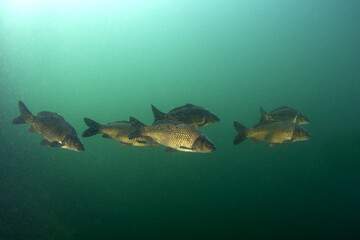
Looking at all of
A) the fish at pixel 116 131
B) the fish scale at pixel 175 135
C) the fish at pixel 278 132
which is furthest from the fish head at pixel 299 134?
the fish at pixel 116 131

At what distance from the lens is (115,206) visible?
1127 centimetres

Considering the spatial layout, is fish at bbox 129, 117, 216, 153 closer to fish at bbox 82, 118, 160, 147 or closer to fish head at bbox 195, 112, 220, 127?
fish at bbox 82, 118, 160, 147

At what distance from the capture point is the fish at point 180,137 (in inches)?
105

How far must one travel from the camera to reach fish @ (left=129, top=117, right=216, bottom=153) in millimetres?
2678

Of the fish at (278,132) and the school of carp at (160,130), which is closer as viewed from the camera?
the school of carp at (160,130)

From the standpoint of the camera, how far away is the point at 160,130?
2.83 m

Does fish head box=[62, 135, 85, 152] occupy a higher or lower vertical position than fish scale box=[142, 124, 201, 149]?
lower

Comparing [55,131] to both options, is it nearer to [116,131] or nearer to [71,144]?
[71,144]

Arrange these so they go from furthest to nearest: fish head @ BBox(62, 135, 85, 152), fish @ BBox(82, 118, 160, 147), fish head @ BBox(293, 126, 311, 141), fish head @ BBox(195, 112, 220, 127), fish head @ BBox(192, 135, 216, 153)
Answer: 1. fish head @ BBox(293, 126, 311, 141)
2. fish head @ BBox(195, 112, 220, 127)
3. fish @ BBox(82, 118, 160, 147)
4. fish head @ BBox(62, 135, 85, 152)
5. fish head @ BBox(192, 135, 216, 153)

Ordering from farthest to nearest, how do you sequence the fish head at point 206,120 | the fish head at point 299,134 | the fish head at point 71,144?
the fish head at point 299,134, the fish head at point 206,120, the fish head at point 71,144

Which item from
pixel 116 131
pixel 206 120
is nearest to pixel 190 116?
pixel 206 120

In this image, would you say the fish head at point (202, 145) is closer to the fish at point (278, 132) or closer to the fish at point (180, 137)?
the fish at point (180, 137)

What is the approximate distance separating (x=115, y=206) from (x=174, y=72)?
107 feet

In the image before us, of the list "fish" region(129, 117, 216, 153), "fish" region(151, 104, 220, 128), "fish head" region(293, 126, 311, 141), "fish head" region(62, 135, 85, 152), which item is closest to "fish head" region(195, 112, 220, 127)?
"fish" region(151, 104, 220, 128)
